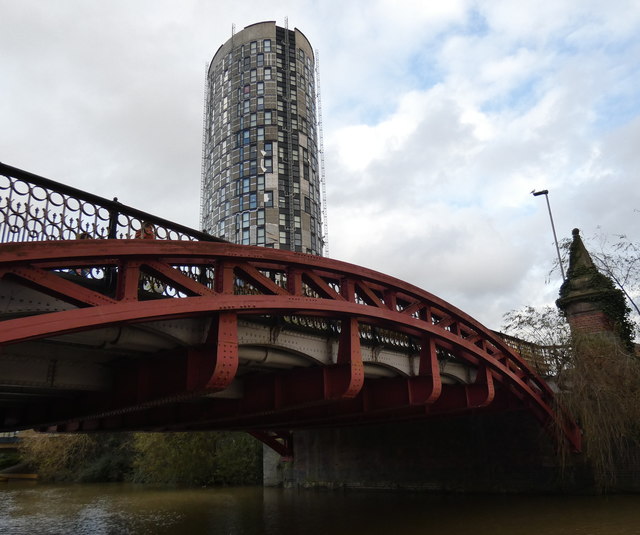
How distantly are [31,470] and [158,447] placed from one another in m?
22.1

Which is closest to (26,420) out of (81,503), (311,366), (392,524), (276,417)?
(276,417)

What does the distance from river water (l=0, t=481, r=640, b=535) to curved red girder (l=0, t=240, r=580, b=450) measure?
4584 mm

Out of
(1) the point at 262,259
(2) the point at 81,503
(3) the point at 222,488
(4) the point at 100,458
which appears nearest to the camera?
(1) the point at 262,259

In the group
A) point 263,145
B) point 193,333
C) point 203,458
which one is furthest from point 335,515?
point 263,145

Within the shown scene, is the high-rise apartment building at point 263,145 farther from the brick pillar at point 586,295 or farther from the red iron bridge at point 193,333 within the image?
the red iron bridge at point 193,333

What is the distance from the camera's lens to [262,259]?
31.6ft

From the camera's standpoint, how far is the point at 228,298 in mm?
8719

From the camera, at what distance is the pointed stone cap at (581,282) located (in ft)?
73.8

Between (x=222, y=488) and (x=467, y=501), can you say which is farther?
(x=222, y=488)

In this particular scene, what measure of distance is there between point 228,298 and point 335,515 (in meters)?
13.9

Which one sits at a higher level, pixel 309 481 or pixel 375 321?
pixel 375 321

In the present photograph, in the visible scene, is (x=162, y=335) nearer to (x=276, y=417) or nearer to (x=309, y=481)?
(x=276, y=417)

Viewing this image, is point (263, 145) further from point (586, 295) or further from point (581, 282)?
point (586, 295)

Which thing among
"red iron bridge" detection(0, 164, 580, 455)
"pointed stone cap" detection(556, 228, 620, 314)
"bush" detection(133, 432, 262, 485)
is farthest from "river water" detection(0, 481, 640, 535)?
"pointed stone cap" detection(556, 228, 620, 314)
